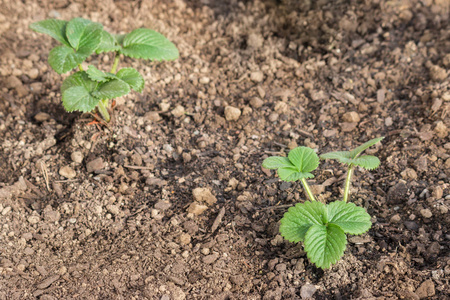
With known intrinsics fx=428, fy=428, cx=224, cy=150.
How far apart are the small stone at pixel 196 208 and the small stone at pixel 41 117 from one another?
1082 mm

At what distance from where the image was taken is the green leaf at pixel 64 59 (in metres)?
2.11

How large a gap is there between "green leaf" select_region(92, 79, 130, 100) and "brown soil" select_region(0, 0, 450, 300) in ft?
1.14

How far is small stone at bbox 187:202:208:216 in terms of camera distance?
211 cm

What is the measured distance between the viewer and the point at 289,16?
309cm

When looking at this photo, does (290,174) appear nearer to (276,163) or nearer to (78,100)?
(276,163)

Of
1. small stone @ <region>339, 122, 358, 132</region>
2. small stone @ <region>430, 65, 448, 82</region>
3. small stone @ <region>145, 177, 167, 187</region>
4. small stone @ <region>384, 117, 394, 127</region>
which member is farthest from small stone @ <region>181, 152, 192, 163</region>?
small stone @ <region>430, 65, 448, 82</region>

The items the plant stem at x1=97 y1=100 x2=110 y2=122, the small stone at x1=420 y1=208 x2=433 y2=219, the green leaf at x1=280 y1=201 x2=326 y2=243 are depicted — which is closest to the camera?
the green leaf at x1=280 y1=201 x2=326 y2=243

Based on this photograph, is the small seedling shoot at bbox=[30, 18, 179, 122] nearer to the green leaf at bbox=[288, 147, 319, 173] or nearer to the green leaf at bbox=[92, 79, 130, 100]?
the green leaf at bbox=[92, 79, 130, 100]

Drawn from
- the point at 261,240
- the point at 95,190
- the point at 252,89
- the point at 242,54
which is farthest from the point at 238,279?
the point at 242,54

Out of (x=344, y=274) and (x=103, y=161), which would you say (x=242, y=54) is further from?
(x=344, y=274)

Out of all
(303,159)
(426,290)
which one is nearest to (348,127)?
(303,159)

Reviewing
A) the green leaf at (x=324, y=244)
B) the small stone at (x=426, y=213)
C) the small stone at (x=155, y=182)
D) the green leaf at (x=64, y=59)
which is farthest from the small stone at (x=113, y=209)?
the small stone at (x=426, y=213)

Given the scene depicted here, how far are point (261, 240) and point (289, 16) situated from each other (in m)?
1.79

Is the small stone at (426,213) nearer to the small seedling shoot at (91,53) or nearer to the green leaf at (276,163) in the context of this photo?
the green leaf at (276,163)
